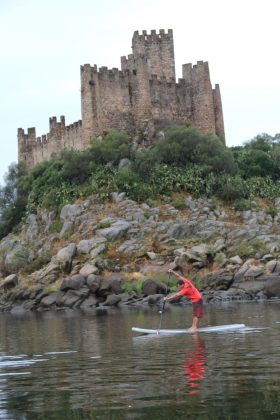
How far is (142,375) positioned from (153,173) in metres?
43.8

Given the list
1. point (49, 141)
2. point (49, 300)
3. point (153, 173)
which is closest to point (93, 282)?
point (49, 300)

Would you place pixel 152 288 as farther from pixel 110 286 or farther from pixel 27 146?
pixel 27 146

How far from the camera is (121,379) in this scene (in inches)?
518

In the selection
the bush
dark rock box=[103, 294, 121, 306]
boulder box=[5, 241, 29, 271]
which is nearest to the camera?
dark rock box=[103, 294, 121, 306]

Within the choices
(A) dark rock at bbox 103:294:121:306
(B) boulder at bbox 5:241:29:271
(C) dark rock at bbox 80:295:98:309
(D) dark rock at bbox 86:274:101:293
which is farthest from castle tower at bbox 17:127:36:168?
(A) dark rock at bbox 103:294:121:306

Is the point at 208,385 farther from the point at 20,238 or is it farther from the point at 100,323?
the point at 20,238

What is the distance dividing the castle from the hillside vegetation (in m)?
1.84

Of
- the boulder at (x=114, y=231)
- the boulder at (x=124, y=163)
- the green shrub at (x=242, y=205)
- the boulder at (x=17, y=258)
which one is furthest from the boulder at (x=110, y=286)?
the boulder at (x=124, y=163)

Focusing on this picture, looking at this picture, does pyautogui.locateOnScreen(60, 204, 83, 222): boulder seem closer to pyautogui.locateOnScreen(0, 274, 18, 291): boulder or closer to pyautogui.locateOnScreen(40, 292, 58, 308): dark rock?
pyautogui.locateOnScreen(0, 274, 18, 291): boulder

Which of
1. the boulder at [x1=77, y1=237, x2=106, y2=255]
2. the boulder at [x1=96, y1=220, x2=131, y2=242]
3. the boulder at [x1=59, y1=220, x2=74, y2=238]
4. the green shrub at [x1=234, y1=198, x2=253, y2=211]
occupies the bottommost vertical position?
the boulder at [x1=77, y1=237, x2=106, y2=255]

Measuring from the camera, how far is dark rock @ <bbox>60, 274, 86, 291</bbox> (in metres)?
45.3

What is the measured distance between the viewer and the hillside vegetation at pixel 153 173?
5631 cm

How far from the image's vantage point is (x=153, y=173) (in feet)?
187

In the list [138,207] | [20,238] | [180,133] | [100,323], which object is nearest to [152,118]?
[180,133]
